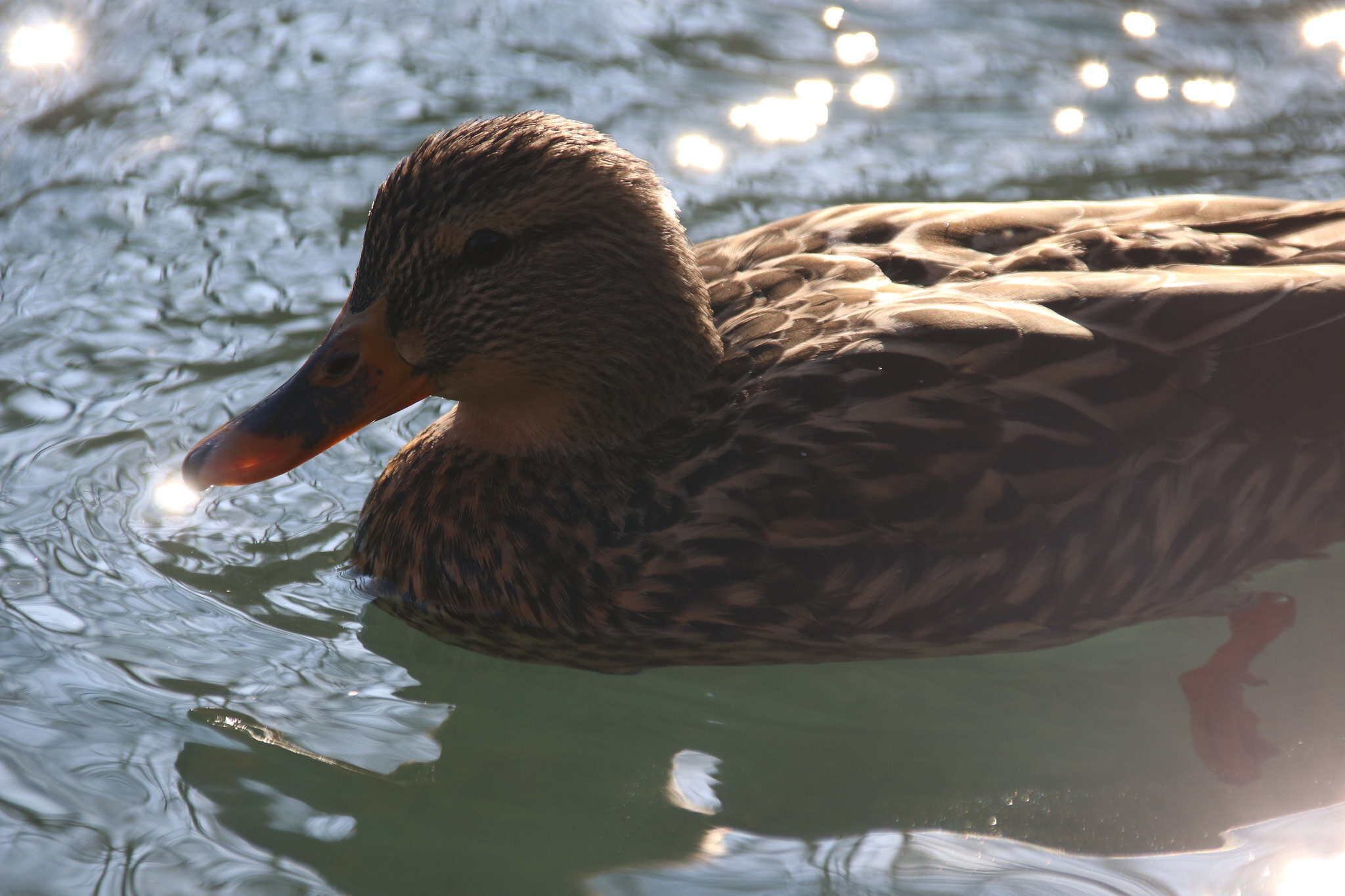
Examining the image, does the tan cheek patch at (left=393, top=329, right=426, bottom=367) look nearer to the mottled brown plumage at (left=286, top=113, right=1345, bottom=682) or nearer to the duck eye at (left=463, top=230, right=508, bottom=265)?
the mottled brown plumage at (left=286, top=113, right=1345, bottom=682)

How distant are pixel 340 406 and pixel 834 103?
3897 millimetres

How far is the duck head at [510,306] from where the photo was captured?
397 cm

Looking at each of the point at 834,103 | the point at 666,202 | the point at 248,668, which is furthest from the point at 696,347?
the point at 834,103

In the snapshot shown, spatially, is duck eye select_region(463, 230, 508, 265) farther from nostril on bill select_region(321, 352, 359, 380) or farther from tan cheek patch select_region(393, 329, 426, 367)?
nostril on bill select_region(321, 352, 359, 380)

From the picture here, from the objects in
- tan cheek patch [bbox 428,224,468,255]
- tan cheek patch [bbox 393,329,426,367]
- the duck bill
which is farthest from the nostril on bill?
tan cheek patch [bbox 428,224,468,255]

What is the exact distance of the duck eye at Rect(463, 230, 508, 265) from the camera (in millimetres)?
4012

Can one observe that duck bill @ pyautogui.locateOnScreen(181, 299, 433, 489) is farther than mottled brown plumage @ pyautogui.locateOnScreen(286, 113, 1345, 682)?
Yes

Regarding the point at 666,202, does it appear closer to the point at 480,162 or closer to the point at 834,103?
the point at 480,162

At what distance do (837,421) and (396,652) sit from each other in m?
1.56

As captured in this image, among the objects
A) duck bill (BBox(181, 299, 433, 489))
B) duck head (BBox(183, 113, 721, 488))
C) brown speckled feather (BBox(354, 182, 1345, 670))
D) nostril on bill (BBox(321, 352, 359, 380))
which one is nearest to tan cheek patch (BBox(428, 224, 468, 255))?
duck head (BBox(183, 113, 721, 488))

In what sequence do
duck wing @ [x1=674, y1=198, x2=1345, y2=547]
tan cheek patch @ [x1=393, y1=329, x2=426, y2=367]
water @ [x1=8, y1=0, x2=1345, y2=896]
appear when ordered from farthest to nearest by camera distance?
tan cheek patch @ [x1=393, y1=329, x2=426, y2=367]
duck wing @ [x1=674, y1=198, x2=1345, y2=547]
water @ [x1=8, y1=0, x2=1345, y2=896]

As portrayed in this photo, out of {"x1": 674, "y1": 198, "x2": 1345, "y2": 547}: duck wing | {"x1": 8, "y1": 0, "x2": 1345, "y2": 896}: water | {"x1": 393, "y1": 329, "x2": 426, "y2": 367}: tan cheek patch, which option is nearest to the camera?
{"x1": 8, "y1": 0, "x2": 1345, "y2": 896}: water

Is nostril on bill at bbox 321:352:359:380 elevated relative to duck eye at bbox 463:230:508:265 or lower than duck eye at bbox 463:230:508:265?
lower

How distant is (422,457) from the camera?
4555mm
